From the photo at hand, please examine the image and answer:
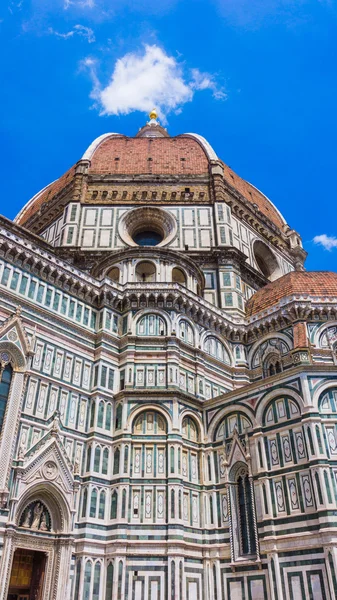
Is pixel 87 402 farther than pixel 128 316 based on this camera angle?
No

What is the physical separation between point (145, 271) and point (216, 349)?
6.43m

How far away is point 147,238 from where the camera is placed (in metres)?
37.6

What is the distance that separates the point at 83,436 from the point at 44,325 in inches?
210

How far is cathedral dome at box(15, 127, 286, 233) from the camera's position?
133 feet

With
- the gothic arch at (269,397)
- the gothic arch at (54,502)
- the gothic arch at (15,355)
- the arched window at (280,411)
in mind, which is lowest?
the gothic arch at (54,502)

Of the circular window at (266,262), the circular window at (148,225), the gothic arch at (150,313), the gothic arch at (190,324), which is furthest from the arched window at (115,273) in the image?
the circular window at (266,262)

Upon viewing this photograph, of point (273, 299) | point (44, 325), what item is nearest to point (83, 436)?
point (44, 325)

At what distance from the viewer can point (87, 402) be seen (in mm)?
23969

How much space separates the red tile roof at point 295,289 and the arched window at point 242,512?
11.6 metres

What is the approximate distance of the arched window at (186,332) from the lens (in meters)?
27.4

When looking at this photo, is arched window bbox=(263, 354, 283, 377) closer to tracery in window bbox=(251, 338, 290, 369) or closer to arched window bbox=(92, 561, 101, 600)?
tracery in window bbox=(251, 338, 290, 369)

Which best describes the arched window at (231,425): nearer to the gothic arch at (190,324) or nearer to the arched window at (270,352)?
the gothic arch at (190,324)

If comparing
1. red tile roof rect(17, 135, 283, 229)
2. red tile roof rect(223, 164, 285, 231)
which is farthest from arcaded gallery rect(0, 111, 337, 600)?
red tile roof rect(223, 164, 285, 231)

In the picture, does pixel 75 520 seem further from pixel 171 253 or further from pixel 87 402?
pixel 171 253
